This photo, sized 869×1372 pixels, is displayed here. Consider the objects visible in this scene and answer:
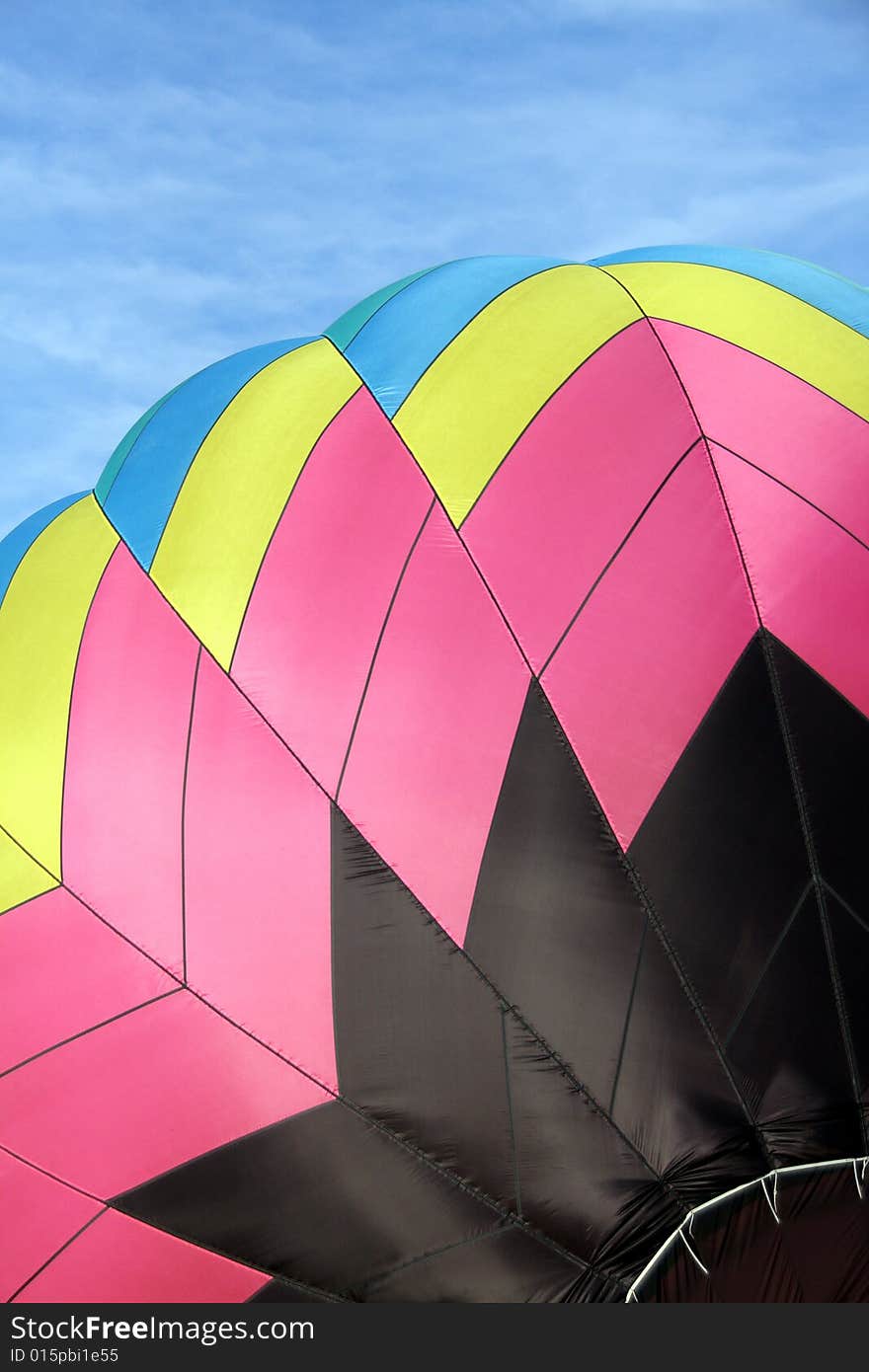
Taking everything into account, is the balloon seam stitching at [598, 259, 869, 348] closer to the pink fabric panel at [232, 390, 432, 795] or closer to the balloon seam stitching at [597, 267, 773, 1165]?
the pink fabric panel at [232, 390, 432, 795]

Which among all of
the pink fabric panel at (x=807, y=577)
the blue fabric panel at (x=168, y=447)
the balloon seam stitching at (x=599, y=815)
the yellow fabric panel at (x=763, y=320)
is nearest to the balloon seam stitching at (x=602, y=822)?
the balloon seam stitching at (x=599, y=815)

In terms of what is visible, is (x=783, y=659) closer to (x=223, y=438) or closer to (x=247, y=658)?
(x=247, y=658)

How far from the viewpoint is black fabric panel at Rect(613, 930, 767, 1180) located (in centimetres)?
368

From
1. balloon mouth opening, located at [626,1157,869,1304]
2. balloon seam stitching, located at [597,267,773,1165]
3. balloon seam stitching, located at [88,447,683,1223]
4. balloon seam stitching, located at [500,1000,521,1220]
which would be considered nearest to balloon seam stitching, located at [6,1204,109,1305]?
balloon seam stitching, located at [88,447,683,1223]

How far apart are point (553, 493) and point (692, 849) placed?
1.18 metres

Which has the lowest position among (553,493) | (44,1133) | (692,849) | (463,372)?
(44,1133)

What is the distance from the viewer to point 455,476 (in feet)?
13.8

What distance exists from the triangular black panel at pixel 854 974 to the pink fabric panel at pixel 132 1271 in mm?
1846

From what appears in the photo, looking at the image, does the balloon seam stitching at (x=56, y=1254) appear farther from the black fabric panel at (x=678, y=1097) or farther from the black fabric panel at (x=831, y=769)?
the black fabric panel at (x=831, y=769)

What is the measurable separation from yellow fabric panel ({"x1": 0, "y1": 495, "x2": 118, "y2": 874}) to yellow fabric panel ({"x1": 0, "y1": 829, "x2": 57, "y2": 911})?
0.11 ft

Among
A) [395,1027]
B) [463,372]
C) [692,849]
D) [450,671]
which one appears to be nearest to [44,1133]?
[395,1027]

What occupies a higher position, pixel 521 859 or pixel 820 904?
pixel 521 859

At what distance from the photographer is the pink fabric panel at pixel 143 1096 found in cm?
381

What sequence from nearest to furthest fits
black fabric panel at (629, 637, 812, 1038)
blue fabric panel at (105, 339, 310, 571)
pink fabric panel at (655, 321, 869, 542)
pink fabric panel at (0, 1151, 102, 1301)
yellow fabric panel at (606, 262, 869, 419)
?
black fabric panel at (629, 637, 812, 1038), pink fabric panel at (0, 1151, 102, 1301), pink fabric panel at (655, 321, 869, 542), yellow fabric panel at (606, 262, 869, 419), blue fabric panel at (105, 339, 310, 571)
